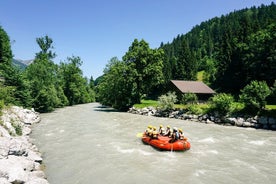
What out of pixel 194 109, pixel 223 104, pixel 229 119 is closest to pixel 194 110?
pixel 194 109

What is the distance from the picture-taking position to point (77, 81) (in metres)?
67.6

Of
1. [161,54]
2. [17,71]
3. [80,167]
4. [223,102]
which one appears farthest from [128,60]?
[80,167]

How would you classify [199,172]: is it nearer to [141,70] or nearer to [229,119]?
[229,119]

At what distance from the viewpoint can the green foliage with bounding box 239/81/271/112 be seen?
25.7 meters

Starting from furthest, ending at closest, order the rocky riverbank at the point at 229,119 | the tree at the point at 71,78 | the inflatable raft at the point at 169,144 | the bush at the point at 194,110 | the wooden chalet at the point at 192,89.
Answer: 1. the tree at the point at 71,78
2. the wooden chalet at the point at 192,89
3. the bush at the point at 194,110
4. the rocky riverbank at the point at 229,119
5. the inflatable raft at the point at 169,144

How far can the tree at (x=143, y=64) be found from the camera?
46938 mm

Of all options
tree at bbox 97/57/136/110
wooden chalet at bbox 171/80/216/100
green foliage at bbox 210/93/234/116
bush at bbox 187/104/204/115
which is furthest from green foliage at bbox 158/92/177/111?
tree at bbox 97/57/136/110

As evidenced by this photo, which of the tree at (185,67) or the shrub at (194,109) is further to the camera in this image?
the tree at (185,67)

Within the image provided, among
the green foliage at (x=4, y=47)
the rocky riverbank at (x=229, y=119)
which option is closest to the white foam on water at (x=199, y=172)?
the rocky riverbank at (x=229, y=119)

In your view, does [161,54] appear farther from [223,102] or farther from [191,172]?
[191,172]

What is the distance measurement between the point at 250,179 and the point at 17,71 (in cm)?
3385

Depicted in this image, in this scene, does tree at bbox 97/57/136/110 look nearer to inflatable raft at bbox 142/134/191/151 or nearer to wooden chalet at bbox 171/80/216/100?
wooden chalet at bbox 171/80/216/100

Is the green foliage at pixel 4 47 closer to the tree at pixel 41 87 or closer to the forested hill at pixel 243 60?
the tree at pixel 41 87

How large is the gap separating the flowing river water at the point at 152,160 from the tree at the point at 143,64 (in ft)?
90.3
